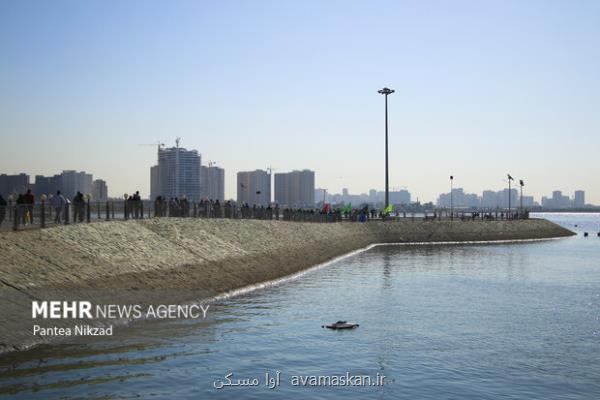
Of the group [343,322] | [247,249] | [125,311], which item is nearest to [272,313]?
[343,322]

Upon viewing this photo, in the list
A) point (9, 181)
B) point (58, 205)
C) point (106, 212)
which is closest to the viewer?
point (58, 205)

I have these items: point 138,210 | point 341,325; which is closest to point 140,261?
point 138,210

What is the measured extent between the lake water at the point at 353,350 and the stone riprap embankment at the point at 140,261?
219cm

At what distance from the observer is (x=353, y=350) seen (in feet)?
66.1

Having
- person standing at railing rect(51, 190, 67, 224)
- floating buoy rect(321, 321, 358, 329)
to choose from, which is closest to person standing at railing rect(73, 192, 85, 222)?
person standing at railing rect(51, 190, 67, 224)

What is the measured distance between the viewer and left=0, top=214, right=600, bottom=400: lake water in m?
15.8

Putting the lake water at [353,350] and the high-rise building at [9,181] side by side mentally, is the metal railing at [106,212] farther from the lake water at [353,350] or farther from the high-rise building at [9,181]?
the high-rise building at [9,181]

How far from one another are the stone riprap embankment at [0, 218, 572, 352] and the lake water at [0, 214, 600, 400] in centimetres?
219

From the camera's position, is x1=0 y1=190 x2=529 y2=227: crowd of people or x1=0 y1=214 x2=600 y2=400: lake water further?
x1=0 y1=190 x2=529 y2=227: crowd of people

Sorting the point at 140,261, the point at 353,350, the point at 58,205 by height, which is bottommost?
the point at 353,350

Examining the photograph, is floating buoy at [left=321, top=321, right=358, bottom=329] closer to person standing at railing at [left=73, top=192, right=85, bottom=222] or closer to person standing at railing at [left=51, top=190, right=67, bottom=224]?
person standing at railing at [left=51, top=190, right=67, bottom=224]

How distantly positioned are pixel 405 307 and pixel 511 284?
1355 centimetres

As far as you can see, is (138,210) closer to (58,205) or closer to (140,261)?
(58,205)

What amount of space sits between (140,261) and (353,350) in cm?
1407
